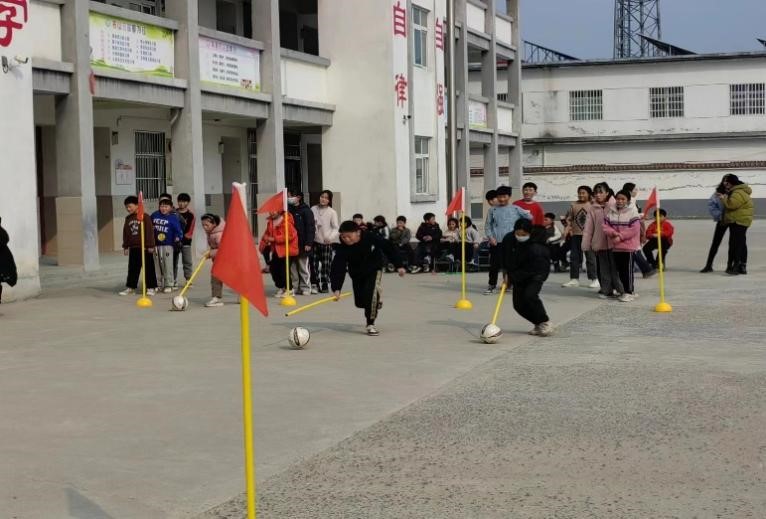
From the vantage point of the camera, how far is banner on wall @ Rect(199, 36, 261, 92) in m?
24.3

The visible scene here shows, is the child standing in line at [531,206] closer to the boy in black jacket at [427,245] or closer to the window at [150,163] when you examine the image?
the boy in black jacket at [427,245]

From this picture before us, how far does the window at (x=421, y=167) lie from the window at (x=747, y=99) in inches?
1045

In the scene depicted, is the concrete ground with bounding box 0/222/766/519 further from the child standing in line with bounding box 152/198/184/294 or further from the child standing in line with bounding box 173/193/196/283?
the child standing in line with bounding box 173/193/196/283

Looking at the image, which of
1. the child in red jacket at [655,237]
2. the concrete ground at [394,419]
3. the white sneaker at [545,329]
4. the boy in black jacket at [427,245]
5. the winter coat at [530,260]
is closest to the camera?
the concrete ground at [394,419]

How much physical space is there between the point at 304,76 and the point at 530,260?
52.9 ft

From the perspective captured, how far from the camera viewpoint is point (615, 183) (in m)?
53.2

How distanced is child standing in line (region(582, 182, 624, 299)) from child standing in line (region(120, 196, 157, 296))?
258 inches

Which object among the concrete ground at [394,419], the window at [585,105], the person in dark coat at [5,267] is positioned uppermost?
the window at [585,105]

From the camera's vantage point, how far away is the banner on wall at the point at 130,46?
68.5 feet

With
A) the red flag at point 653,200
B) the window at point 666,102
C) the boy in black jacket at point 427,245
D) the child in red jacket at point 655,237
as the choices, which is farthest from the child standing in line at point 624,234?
the window at point 666,102

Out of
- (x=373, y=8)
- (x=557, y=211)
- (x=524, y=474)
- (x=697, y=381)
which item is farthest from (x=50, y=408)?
(x=557, y=211)

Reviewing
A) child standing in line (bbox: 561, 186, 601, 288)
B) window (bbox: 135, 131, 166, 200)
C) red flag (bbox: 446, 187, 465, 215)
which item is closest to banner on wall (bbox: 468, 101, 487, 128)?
window (bbox: 135, 131, 166, 200)

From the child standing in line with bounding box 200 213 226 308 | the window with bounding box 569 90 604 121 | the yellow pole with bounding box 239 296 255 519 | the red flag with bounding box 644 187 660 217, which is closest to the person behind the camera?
the yellow pole with bounding box 239 296 255 519

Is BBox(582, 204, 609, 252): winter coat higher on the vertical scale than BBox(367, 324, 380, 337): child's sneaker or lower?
higher
